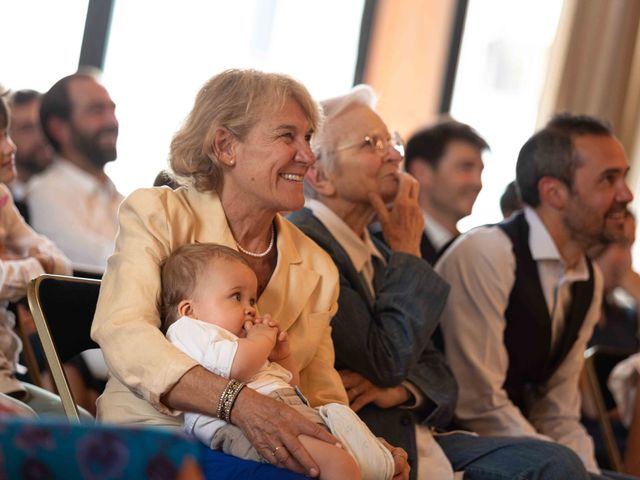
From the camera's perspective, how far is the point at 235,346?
81.0 inches

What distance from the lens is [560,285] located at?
3.49 metres

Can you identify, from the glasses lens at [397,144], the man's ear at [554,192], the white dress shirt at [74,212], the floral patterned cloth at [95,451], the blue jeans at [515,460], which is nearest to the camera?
the floral patterned cloth at [95,451]

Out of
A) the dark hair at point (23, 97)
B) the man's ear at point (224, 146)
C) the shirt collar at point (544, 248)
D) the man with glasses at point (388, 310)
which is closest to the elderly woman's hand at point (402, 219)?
the man with glasses at point (388, 310)

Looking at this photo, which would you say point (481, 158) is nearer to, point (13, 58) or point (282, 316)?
point (13, 58)

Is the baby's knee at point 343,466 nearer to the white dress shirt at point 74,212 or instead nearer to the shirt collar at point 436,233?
the white dress shirt at point 74,212

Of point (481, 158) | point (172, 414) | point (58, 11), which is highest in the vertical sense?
point (58, 11)

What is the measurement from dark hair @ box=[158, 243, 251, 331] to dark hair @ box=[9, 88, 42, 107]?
286 cm

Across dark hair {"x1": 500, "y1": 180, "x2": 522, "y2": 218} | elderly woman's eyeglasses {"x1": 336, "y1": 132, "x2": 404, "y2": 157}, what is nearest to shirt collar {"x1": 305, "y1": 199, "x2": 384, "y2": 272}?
elderly woman's eyeglasses {"x1": 336, "y1": 132, "x2": 404, "y2": 157}

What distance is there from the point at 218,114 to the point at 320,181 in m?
0.75

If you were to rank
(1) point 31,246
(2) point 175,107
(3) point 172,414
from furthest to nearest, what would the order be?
(2) point 175,107
(1) point 31,246
(3) point 172,414

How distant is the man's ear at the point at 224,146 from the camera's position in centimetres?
249

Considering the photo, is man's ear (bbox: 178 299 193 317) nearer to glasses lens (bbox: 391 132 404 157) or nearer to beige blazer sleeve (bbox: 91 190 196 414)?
beige blazer sleeve (bbox: 91 190 196 414)

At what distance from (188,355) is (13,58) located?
12.2ft

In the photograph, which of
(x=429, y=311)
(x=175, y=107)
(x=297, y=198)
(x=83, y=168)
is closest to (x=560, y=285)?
(x=429, y=311)
